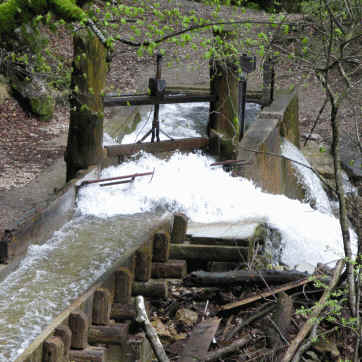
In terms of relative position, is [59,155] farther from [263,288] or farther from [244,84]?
[263,288]

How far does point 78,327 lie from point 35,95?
10034 mm

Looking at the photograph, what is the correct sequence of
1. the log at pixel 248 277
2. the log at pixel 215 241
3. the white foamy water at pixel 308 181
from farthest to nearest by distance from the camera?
the white foamy water at pixel 308 181
the log at pixel 215 241
the log at pixel 248 277

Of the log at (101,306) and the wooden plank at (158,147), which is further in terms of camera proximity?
the wooden plank at (158,147)

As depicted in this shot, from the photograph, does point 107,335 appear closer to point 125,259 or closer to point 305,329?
point 125,259

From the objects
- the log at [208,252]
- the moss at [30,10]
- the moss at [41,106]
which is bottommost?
the log at [208,252]

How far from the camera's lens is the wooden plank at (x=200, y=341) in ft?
14.8

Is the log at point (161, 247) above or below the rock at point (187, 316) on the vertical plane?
above

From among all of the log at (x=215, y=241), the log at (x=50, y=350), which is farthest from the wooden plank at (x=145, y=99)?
the log at (x=50, y=350)

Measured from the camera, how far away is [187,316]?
5.34 metres

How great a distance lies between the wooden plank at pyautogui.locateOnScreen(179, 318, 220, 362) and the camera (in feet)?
14.8

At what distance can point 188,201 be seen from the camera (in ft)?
26.1

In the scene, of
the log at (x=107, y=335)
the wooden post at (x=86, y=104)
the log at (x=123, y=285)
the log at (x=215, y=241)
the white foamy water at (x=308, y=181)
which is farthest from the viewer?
the white foamy water at (x=308, y=181)

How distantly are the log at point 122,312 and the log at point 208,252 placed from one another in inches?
44.4

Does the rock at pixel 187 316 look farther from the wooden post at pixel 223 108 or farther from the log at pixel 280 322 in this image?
the wooden post at pixel 223 108
